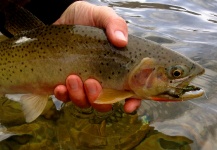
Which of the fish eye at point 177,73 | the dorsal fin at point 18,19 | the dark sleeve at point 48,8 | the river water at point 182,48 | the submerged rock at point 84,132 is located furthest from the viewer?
the dark sleeve at point 48,8

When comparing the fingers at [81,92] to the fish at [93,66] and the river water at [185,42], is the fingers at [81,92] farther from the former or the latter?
the river water at [185,42]

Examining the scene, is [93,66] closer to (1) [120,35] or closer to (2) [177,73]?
(1) [120,35]

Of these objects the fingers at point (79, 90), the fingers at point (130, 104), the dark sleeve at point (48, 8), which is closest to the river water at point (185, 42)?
the fingers at point (130, 104)

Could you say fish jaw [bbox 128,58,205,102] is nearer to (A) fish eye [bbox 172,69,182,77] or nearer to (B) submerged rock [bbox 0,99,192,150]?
(A) fish eye [bbox 172,69,182,77]

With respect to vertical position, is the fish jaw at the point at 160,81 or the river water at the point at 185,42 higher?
the fish jaw at the point at 160,81

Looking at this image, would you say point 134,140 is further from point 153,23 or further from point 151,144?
point 153,23
